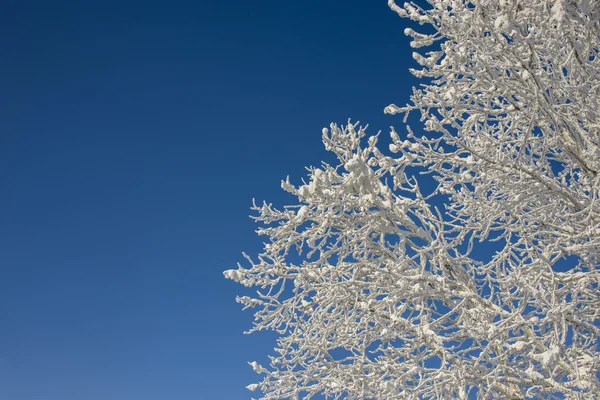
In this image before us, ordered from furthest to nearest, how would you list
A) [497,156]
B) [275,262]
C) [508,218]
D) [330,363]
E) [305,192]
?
[508,218] → [330,363] → [275,262] → [497,156] → [305,192]

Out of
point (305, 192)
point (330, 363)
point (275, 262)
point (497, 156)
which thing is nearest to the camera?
point (305, 192)

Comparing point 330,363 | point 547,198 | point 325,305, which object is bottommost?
point 330,363

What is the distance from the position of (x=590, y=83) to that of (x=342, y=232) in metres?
2.50

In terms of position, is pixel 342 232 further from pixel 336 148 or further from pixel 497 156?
pixel 497 156

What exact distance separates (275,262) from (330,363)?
130cm

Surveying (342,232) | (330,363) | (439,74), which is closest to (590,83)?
(439,74)

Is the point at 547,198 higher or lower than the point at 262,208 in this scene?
lower

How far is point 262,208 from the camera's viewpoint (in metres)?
4.52

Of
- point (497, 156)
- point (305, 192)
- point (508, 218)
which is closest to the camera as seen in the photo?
point (305, 192)

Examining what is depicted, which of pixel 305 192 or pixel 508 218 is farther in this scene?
pixel 508 218

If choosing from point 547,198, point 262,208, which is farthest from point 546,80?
point 262,208

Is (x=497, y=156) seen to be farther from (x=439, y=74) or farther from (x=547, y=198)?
(x=439, y=74)

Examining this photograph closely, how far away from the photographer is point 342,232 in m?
4.17

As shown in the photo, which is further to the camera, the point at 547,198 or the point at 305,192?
the point at 547,198
